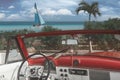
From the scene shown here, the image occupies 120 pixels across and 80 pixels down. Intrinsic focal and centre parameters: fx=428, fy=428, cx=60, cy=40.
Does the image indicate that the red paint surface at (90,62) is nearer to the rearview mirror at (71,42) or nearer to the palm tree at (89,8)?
the rearview mirror at (71,42)

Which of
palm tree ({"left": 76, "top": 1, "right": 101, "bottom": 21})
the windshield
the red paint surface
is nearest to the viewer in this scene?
the red paint surface

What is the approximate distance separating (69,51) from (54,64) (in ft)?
0.90

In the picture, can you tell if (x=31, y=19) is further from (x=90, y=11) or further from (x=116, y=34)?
(x=116, y=34)

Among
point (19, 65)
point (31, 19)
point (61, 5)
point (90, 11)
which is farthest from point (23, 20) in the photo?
point (19, 65)

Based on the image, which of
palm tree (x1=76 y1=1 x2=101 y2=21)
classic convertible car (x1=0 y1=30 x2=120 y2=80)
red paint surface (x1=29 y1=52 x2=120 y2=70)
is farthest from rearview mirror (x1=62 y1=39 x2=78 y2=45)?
palm tree (x1=76 y1=1 x2=101 y2=21)

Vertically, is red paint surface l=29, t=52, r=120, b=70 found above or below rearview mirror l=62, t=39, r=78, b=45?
below

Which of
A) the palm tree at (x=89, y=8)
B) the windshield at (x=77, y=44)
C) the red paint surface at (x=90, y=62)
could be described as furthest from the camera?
the palm tree at (x=89, y=8)

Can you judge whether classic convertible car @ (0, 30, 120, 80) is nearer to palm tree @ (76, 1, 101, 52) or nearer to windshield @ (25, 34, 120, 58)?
windshield @ (25, 34, 120, 58)

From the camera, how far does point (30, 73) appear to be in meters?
5.81

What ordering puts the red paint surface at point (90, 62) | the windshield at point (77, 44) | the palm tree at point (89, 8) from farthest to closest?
1. the palm tree at point (89, 8)
2. the windshield at point (77, 44)
3. the red paint surface at point (90, 62)

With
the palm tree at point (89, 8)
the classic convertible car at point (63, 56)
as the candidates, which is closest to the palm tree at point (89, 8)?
the palm tree at point (89, 8)

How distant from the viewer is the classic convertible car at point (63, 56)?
5.32 meters

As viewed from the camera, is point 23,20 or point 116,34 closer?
point 116,34

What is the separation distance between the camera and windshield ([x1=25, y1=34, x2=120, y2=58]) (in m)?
5.36
